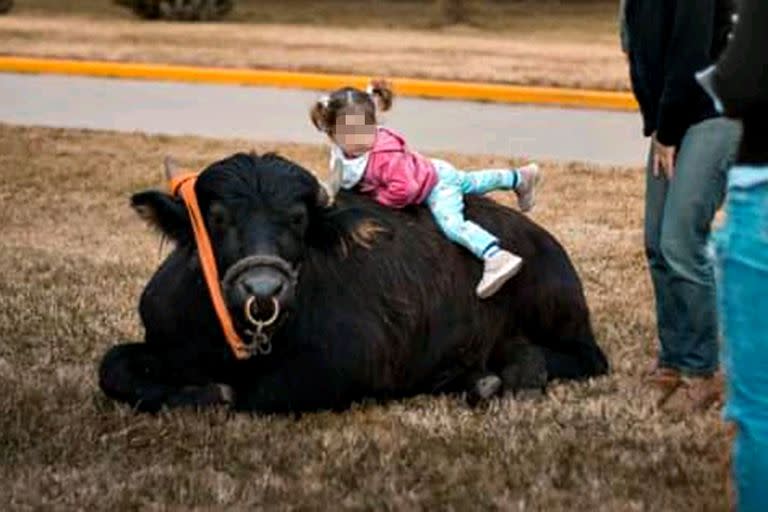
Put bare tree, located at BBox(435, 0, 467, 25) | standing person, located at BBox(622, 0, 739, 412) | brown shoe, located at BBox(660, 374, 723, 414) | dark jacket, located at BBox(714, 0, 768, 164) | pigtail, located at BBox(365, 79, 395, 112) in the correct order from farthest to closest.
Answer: bare tree, located at BBox(435, 0, 467, 25)
pigtail, located at BBox(365, 79, 395, 112)
brown shoe, located at BBox(660, 374, 723, 414)
standing person, located at BBox(622, 0, 739, 412)
dark jacket, located at BBox(714, 0, 768, 164)

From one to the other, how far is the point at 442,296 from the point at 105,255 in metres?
3.61

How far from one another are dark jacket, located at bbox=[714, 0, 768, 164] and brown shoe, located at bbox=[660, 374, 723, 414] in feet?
9.63

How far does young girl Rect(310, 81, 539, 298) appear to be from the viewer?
6.52 metres

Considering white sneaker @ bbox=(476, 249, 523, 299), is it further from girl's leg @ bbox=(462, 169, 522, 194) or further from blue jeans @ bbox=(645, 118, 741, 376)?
blue jeans @ bbox=(645, 118, 741, 376)

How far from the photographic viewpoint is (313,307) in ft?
20.0

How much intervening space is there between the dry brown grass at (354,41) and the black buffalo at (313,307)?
13.7m

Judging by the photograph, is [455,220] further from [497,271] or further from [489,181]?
[489,181]

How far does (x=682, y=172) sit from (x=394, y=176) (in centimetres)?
107

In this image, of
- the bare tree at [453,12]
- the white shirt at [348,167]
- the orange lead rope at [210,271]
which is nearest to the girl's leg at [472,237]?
the white shirt at [348,167]

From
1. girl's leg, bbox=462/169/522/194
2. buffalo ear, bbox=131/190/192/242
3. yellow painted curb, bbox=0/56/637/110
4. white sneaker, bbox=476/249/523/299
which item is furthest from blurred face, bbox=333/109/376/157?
yellow painted curb, bbox=0/56/637/110

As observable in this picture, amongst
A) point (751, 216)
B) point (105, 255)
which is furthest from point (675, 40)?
point (105, 255)

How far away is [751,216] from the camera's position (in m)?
3.56

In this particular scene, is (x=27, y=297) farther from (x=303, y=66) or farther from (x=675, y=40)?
(x=303, y=66)

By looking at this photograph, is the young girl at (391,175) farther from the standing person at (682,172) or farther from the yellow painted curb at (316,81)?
the yellow painted curb at (316,81)
